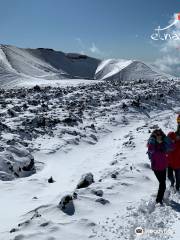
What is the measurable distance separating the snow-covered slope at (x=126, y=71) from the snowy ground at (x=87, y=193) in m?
81.1

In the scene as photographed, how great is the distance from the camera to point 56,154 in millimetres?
19266

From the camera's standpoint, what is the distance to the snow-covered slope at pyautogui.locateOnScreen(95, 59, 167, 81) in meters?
106

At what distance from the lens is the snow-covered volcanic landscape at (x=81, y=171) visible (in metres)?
8.95

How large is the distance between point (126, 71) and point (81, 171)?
9996 cm

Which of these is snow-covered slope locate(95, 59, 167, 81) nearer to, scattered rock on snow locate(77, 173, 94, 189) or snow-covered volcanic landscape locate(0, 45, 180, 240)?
snow-covered volcanic landscape locate(0, 45, 180, 240)

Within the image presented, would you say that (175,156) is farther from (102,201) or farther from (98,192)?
(102,201)

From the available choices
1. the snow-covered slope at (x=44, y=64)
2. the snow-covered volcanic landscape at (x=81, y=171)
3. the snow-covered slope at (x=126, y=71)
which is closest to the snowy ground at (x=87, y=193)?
the snow-covered volcanic landscape at (x=81, y=171)

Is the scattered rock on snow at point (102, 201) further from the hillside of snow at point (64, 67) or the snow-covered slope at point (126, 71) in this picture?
the snow-covered slope at point (126, 71)

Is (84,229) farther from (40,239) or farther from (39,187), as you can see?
(39,187)

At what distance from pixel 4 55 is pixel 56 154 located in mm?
90748

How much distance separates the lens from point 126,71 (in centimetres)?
11412

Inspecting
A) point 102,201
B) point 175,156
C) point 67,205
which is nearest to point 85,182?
point 102,201

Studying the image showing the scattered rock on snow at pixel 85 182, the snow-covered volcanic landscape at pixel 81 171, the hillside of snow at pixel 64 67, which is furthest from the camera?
the hillside of snow at pixel 64 67

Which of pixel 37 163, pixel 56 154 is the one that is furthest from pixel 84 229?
pixel 56 154
